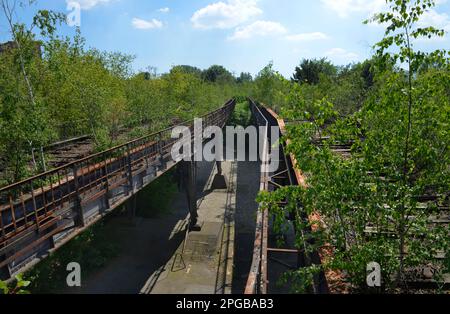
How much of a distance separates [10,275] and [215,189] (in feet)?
67.0

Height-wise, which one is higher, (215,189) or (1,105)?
(1,105)

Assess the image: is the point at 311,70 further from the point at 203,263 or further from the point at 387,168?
the point at 387,168

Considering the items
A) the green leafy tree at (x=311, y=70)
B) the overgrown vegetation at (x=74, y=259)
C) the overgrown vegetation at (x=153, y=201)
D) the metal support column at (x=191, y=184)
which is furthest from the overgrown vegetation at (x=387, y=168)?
the green leafy tree at (x=311, y=70)

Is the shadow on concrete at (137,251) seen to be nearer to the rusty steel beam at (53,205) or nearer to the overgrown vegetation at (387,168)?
the rusty steel beam at (53,205)

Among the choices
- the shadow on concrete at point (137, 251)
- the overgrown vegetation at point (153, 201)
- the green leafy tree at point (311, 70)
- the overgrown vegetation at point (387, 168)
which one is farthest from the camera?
the green leafy tree at point (311, 70)

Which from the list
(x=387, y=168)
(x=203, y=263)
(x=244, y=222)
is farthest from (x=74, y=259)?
(x=387, y=168)

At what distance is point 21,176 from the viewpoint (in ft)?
25.6

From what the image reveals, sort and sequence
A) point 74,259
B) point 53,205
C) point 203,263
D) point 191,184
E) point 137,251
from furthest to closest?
1. point 191,184
2. point 137,251
3. point 203,263
4. point 74,259
5. point 53,205

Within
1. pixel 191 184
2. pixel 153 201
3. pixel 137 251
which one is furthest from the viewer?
pixel 153 201

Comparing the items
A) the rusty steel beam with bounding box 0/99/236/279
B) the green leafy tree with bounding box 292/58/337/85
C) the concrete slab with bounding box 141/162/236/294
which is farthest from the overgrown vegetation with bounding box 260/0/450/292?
the green leafy tree with bounding box 292/58/337/85

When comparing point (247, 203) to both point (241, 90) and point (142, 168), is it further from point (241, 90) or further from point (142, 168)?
point (241, 90)

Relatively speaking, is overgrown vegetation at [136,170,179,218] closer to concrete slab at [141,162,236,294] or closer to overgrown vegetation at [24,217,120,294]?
concrete slab at [141,162,236,294]

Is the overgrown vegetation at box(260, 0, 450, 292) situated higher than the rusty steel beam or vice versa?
the overgrown vegetation at box(260, 0, 450, 292)

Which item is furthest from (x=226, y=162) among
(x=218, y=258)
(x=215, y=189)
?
(x=218, y=258)
